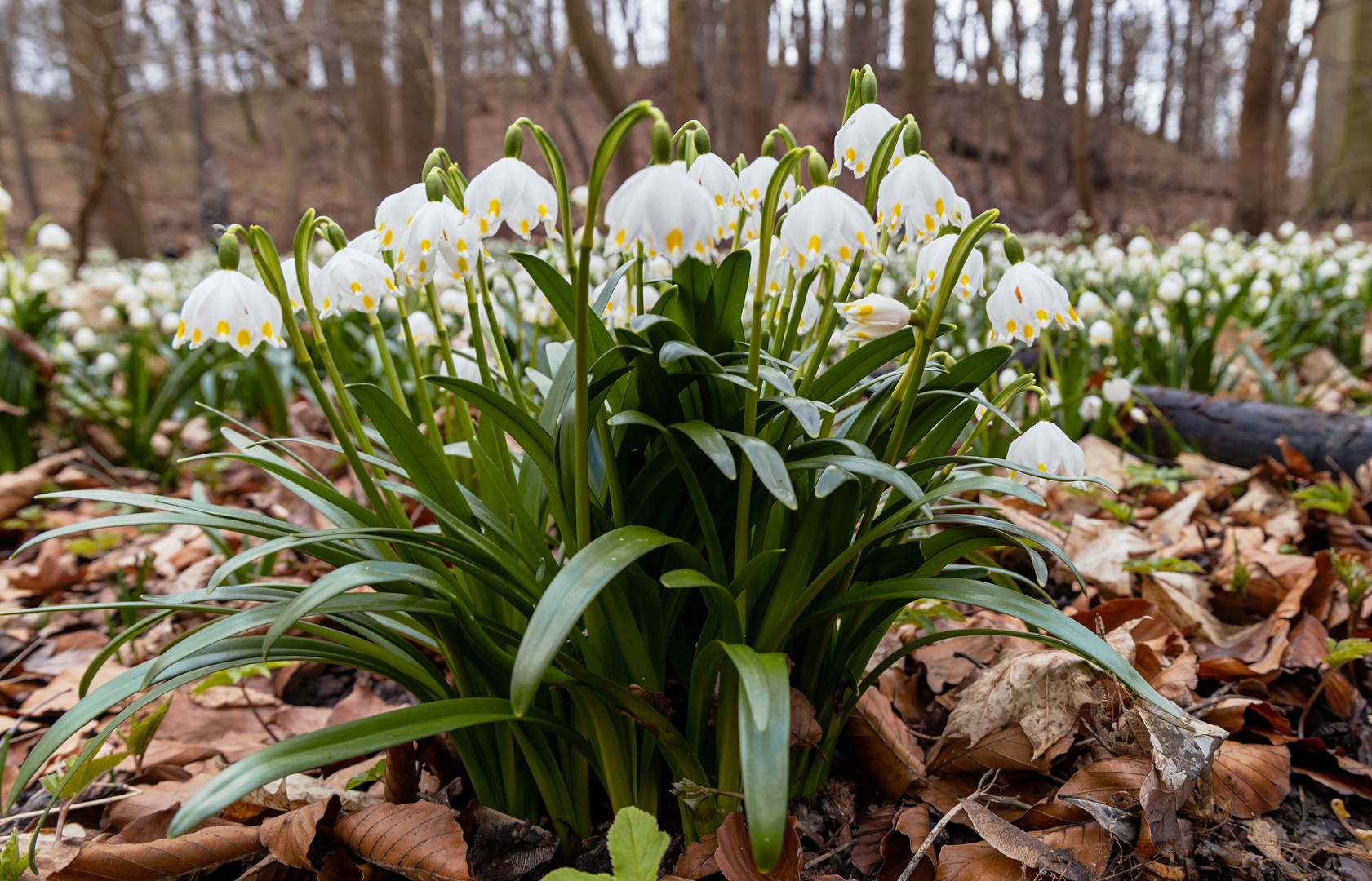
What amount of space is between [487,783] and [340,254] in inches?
32.0

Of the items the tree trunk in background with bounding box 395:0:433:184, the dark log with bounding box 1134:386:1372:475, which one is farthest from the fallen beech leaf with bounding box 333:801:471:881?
the tree trunk in background with bounding box 395:0:433:184

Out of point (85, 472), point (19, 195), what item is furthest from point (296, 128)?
point (19, 195)

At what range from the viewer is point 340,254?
1.19 meters

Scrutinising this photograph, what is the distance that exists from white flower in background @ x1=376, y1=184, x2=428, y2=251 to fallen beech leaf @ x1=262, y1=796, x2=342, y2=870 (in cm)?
80

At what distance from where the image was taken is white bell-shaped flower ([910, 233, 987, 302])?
1.14 meters

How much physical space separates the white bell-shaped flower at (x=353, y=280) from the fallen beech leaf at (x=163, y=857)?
782mm

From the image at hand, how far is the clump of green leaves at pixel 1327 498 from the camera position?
216 cm

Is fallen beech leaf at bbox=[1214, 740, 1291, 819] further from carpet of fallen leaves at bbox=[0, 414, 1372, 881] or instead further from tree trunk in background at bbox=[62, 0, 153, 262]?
tree trunk in background at bbox=[62, 0, 153, 262]

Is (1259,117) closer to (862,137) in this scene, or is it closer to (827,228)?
(862,137)

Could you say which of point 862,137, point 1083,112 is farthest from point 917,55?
point 862,137

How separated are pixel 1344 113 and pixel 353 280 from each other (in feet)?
41.9

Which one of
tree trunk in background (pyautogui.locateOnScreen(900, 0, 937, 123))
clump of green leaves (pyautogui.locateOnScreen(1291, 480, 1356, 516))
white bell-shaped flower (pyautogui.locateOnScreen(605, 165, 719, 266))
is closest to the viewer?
white bell-shaped flower (pyautogui.locateOnScreen(605, 165, 719, 266))

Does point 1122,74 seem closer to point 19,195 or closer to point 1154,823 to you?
point 1154,823

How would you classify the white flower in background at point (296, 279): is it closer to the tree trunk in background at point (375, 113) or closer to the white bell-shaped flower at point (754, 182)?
the white bell-shaped flower at point (754, 182)
